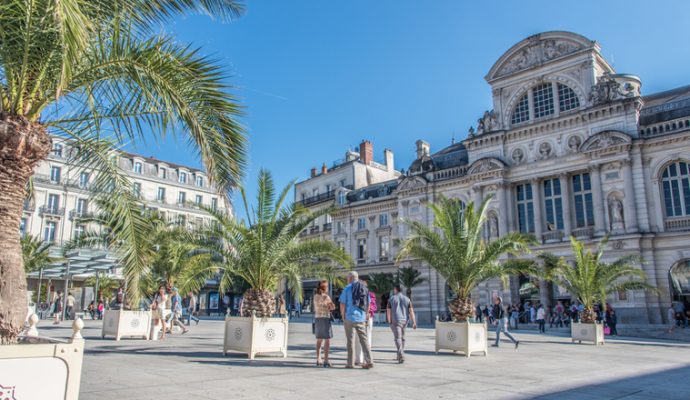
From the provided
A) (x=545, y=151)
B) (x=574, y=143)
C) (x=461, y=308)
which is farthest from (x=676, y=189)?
(x=461, y=308)

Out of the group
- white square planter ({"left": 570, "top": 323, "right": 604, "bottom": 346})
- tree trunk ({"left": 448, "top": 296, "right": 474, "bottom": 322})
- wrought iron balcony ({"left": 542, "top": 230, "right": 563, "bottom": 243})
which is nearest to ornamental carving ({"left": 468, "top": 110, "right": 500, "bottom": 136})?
wrought iron balcony ({"left": 542, "top": 230, "right": 563, "bottom": 243})

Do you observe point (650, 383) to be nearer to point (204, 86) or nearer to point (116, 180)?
point (204, 86)

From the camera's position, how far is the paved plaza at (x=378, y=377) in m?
7.76

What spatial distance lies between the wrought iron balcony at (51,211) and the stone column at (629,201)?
158 feet

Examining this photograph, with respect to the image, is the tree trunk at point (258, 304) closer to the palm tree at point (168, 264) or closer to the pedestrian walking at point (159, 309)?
the pedestrian walking at point (159, 309)

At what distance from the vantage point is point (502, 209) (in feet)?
130

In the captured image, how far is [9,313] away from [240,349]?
7484 millimetres

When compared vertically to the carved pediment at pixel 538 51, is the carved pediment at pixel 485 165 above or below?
below

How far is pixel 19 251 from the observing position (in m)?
6.15

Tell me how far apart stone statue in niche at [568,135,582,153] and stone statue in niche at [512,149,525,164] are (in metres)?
3.53

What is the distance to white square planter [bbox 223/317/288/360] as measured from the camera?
1253 centimetres

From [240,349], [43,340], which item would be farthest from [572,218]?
[43,340]

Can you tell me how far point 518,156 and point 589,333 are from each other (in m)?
21.1

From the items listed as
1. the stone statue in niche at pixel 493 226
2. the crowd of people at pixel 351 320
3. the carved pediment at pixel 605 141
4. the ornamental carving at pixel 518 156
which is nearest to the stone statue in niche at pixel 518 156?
the ornamental carving at pixel 518 156
